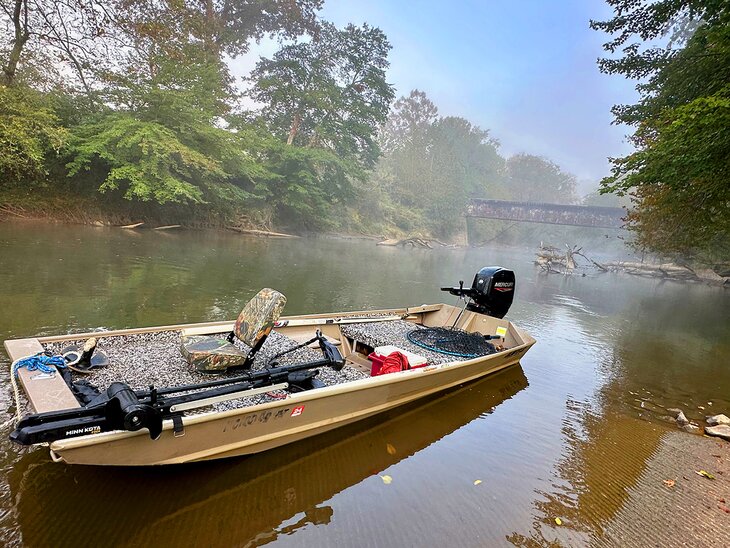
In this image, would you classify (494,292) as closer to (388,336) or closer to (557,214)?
(388,336)

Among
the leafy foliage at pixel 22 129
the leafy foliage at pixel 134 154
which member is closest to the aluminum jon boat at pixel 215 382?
the leafy foliage at pixel 22 129

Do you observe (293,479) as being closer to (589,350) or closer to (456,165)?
(589,350)

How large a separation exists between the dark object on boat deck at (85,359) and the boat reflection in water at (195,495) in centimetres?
75

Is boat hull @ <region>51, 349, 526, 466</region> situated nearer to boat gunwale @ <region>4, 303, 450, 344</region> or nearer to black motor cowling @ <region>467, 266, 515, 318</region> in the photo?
boat gunwale @ <region>4, 303, 450, 344</region>

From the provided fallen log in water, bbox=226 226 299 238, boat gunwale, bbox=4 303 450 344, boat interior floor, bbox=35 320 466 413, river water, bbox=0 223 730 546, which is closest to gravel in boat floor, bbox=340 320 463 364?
boat interior floor, bbox=35 320 466 413

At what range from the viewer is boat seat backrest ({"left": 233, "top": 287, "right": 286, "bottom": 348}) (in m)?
3.88

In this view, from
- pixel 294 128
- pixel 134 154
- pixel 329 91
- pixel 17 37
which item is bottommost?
pixel 134 154

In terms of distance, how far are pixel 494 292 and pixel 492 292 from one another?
0.05m

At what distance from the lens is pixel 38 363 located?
10.4ft

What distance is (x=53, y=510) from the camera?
2.72 m

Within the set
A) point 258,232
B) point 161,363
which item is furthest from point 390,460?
point 258,232

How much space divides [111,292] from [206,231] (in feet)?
53.3

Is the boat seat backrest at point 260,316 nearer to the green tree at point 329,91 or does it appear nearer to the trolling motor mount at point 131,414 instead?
the trolling motor mount at point 131,414

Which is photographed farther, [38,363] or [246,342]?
[246,342]
